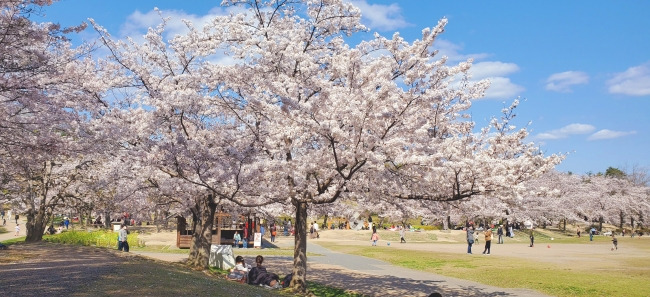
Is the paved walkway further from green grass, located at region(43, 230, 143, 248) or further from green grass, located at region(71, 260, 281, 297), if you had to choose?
green grass, located at region(43, 230, 143, 248)

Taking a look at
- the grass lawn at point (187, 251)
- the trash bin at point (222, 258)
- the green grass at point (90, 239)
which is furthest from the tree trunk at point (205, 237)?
the green grass at point (90, 239)

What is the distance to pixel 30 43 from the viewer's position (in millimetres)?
12484

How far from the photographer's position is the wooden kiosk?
33125 millimetres

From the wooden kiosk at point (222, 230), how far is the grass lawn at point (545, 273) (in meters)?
10.00

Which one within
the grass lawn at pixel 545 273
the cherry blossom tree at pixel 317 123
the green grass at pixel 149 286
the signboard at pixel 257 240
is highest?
the cherry blossom tree at pixel 317 123

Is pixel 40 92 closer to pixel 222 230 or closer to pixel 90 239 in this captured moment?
pixel 90 239

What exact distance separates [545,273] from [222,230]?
22.7 m

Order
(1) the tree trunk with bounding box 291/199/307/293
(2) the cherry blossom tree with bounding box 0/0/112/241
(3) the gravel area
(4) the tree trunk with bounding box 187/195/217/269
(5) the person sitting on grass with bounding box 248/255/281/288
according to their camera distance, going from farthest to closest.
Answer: (4) the tree trunk with bounding box 187/195/217/269 < (5) the person sitting on grass with bounding box 248/255/281/288 < (1) the tree trunk with bounding box 291/199/307/293 < (2) the cherry blossom tree with bounding box 0/0/112/241 < (3) the gravel area

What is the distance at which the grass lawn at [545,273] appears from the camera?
17719 millimetres

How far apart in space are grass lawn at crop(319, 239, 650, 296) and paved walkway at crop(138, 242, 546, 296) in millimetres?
1149

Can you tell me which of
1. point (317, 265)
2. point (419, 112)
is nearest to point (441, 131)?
point (419, 112)

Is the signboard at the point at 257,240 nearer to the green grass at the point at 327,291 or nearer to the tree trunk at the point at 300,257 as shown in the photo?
the green grass at the point at 327,291

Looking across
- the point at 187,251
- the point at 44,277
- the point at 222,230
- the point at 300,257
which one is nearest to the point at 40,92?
the point at 44,277

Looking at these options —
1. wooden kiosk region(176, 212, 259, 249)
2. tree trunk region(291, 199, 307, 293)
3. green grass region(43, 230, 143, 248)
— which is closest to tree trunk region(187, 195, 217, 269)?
tree trunk region(291, 199, 307, 293)
